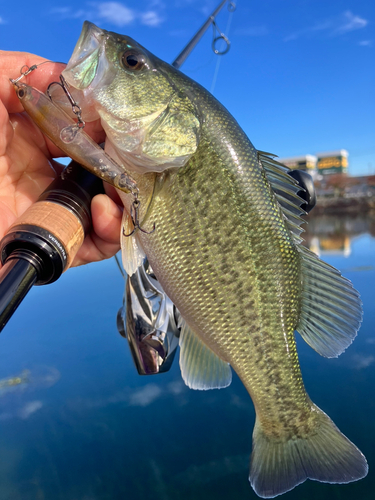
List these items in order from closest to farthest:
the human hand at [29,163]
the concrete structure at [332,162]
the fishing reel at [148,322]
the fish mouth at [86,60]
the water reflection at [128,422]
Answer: the fish mouth at [86,60], the human hand at [29,163], the fishing reel at [148,322], the water reflection at [128,422], the concrete structure at [332,162]

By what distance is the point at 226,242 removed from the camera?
1.28 m

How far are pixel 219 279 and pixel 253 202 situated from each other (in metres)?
0.35

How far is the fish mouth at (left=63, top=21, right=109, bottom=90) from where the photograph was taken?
3.72 ft

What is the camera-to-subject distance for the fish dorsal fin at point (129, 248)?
4.52ft

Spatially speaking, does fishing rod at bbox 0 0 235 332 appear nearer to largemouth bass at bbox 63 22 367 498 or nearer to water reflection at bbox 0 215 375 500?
largemouth bass at bbox 63 22 367 498

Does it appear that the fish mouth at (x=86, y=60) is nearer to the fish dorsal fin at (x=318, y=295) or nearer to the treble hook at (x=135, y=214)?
the treble hook at (x=135, y=214)

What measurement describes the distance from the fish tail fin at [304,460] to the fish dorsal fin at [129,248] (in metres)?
0.91

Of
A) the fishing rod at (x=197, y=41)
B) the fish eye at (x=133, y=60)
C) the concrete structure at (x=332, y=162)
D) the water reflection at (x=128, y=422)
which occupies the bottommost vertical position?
the water reflection at (x=128, y=422)

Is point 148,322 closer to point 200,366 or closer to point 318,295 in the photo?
point 200,366

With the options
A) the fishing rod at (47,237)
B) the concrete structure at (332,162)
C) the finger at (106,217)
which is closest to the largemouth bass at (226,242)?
the finger at (106,217)

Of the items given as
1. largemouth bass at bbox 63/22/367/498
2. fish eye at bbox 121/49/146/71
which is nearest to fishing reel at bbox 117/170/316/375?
largemouth bass at bbox 63/22/367/498

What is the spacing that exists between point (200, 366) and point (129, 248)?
63cm

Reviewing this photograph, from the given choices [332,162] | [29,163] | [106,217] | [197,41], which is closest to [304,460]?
[106,217]

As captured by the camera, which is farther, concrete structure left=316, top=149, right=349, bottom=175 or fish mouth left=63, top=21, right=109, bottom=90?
concrete structure left=316, top=149, right=349, bottom=175
